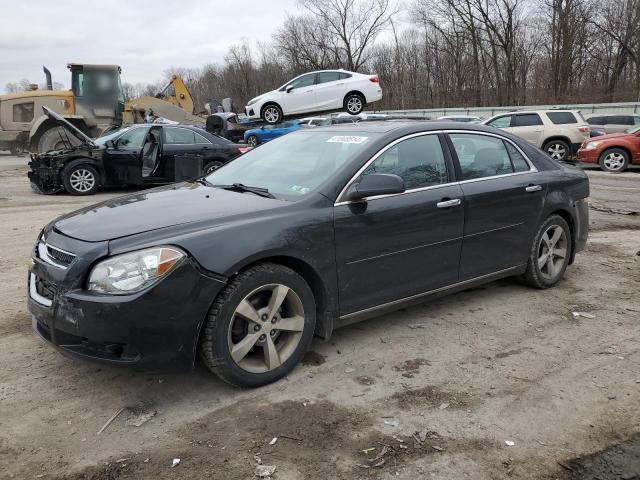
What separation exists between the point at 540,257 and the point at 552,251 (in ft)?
0.62

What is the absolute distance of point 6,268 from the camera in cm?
575

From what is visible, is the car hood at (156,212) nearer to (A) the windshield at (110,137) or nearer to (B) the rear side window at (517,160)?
(B) the rear side window at (517,160)

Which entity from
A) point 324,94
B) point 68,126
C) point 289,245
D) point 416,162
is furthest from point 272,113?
point 289,245

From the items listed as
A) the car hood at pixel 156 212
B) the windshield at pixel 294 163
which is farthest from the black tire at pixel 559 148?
the car hood at pixel 156 212

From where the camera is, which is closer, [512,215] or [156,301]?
[156,301]

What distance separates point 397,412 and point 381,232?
4.03 feet

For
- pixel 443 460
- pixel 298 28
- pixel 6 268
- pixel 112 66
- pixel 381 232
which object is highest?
pixel 298 28

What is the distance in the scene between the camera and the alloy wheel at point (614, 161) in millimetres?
15805

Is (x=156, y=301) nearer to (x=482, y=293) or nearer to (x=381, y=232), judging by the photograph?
(x=381, y=232)

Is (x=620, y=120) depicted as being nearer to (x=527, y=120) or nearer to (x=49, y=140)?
(x=527, y=120)

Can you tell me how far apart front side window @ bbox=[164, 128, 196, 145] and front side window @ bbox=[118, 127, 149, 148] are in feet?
1.52

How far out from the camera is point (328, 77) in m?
17.4

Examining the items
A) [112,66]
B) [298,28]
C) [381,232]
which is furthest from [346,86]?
[298,28]

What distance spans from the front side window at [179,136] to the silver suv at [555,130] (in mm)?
9566
